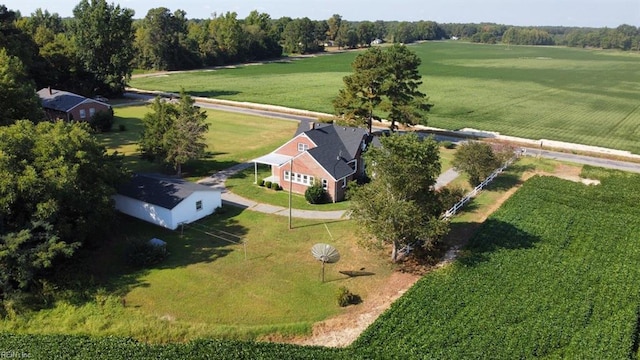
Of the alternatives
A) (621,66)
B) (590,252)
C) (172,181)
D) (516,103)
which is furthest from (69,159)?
(621,66)

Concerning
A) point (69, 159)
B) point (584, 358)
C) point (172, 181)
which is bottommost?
point (584, 358)

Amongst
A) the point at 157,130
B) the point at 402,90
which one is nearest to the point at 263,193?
the point at 157,130

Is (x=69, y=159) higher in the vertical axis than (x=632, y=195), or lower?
higher

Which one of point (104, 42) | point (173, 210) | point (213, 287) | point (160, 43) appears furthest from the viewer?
point (160, 43)

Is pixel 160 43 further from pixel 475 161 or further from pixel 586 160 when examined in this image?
pixel 586 160

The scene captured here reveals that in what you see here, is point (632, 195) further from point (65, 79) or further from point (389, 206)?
point (65, 79)

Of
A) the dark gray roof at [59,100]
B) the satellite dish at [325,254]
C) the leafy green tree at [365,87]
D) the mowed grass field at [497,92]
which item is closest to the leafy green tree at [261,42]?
the mowed grass field at [497,92]

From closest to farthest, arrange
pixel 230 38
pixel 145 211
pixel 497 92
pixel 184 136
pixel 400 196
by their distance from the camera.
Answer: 1. pixel 400 196
2. pixel 145 211
3. pixel 184 136
4. pixel 497 92
5. pixel 230 38

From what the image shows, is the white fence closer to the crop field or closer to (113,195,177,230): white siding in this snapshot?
the crop field
